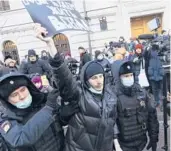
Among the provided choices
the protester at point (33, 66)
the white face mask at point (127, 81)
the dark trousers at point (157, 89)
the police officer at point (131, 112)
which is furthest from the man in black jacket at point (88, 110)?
the protester at point (33, 66)

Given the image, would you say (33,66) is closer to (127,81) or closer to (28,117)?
(127,81)

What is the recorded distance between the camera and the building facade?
54.0 ft

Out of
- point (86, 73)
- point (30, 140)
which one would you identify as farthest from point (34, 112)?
point (86, 73)

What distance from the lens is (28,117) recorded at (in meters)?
2.17

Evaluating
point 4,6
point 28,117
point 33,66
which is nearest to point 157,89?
point 33,66

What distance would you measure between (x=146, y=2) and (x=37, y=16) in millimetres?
15199

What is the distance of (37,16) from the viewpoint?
198 cm

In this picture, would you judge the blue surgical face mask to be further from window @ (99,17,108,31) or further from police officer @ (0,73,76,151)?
window @ (99,17,108,31)

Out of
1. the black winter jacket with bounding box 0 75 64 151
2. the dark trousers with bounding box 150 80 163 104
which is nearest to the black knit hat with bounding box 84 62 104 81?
the black winter jacket with bounding box 0 75 64 151

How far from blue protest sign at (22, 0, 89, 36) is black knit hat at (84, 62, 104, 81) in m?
0.36

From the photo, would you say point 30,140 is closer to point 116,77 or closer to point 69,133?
point 69,133

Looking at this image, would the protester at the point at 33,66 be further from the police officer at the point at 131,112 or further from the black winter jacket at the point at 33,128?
the black winter jacket at the point at 33,128

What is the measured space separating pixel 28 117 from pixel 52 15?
0.74 m

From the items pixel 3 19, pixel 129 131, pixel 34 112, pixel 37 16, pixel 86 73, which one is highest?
pixel 3 19
